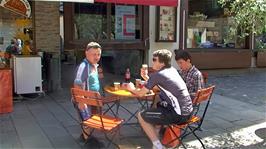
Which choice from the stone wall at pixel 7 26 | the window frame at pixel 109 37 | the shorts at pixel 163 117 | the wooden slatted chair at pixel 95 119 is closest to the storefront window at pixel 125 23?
the window frame at pixel 109 37

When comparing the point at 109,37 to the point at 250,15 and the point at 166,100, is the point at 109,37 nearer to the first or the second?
the point at 250,15

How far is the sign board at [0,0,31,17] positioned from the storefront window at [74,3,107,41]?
4.44ft

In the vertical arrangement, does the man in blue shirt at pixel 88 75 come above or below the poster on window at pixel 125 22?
below

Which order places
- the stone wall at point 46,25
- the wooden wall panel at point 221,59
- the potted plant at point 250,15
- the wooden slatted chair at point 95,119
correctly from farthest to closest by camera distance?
the wooden wall panel at point 221,59 → the stone wall at point 46,25 → the potted plant at point 250,15 → the wooden slatted chair at point 95,119

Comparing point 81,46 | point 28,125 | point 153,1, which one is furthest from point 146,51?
point 28,125

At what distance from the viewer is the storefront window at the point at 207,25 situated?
37.2 ft

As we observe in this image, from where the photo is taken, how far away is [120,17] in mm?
9945

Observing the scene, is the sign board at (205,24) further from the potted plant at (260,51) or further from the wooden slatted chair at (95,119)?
the wooden slatted chair at (95,119)

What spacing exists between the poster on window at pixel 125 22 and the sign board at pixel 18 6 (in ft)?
7.82

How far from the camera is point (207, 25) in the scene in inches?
464

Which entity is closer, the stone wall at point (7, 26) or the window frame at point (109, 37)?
the stone wall at point (7, 26)

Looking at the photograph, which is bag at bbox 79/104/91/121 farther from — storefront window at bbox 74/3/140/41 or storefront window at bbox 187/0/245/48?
storefront window at bbox 187/0/245/48

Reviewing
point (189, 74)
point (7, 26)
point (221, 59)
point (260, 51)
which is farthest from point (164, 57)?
point (260, 51)

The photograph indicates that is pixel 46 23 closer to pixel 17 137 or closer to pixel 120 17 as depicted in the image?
pixel 120 17
